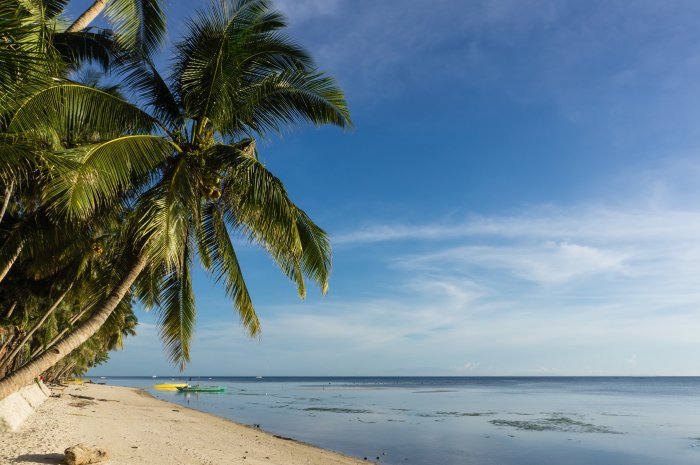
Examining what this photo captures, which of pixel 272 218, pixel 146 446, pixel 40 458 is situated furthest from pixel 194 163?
pixel 146 446

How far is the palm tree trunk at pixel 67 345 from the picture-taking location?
18.8 feet

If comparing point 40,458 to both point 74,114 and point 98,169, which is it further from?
point 74,114

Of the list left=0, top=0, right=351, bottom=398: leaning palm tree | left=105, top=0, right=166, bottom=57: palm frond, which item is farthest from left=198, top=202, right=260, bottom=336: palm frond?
left=105, top=0, right=166, bottom=57: palm frond

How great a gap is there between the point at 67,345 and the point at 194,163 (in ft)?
9.61

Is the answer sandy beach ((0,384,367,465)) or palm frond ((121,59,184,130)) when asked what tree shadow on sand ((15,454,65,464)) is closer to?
sandy beach ((0,384,367,465))

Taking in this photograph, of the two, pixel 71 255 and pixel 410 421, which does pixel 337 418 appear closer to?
pixel 410 421

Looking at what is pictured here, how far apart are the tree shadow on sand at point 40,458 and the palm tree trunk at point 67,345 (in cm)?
355

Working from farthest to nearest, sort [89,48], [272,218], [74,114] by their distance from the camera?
Result: [89,48] < [272,218] < [74,114]

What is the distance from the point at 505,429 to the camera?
26062 millimetres

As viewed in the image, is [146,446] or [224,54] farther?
[146,446]

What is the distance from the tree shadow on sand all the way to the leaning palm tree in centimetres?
248

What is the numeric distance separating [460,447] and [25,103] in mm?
19188

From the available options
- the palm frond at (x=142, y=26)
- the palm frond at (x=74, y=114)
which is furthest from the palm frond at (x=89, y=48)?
the palm frond at (x=74, y=114)

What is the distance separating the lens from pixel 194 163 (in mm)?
7570
